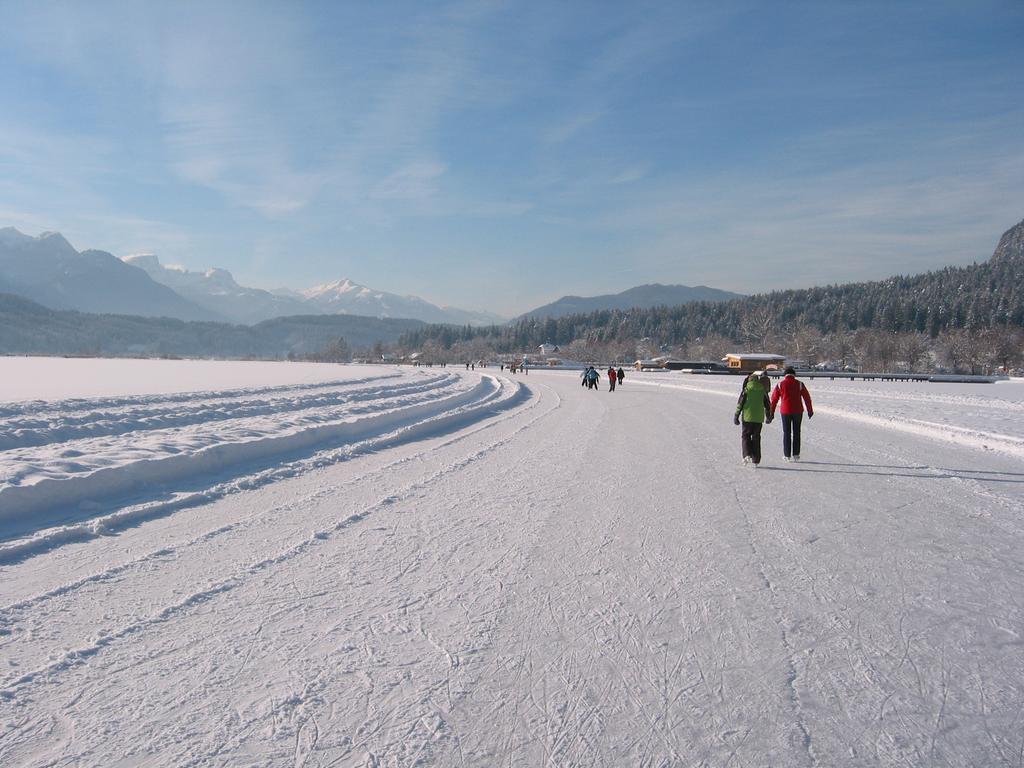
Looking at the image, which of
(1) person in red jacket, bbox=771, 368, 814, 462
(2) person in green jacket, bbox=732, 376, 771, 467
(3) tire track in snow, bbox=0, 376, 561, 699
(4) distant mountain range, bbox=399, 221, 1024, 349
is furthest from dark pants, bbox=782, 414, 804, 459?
(4) distant mountain range, bbox=399, 221, 1024, 349

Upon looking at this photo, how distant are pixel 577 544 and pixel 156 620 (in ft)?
11.5

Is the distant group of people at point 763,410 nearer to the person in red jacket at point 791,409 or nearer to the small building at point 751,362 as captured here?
the person in red jacket at point 791,409

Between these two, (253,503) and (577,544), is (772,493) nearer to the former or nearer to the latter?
(577,544)

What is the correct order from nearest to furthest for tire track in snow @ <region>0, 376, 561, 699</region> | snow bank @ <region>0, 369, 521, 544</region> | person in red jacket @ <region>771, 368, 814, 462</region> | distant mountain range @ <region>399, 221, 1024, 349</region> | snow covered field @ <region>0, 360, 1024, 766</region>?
snow covered field @ <region>0, 360, 1024, 766</region> < tire track in snow @ <region>0, 376, 561, 699</region> < snow bank @ <region>0, 369, 521, 544</region> < person in red jacket @ <region>771, 368, 814, 462</region> < distant mountain range @ <region>399, 221, 1024, 349</region>

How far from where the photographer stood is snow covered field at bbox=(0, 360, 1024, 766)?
2969 millimetres

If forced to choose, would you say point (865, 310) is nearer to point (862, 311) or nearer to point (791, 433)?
point (862, 311)

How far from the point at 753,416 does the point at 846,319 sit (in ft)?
527

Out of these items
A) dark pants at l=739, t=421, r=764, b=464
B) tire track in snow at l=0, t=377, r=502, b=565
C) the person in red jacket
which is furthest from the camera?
the person in red jacket

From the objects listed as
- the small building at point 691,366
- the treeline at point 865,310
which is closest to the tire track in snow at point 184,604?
the small building at point 691,366

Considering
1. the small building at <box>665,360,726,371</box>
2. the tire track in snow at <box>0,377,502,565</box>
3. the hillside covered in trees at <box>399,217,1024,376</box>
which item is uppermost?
the hillside covered in trees at <box>399,217,1024,376</box>

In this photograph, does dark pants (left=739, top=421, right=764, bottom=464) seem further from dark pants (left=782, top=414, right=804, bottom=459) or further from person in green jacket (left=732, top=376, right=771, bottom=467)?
dark pants (left=782, top=414, right=804, bottom=459)

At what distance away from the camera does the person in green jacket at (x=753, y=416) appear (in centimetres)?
1088

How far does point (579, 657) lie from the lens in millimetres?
3750

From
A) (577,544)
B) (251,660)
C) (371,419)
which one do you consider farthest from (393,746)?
(371,419)
